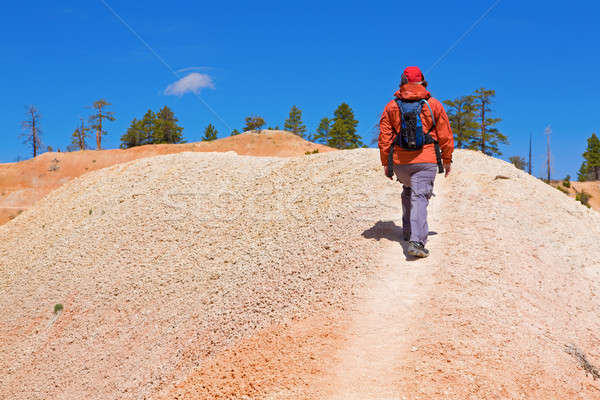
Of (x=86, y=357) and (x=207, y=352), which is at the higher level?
(x=207, y=352)

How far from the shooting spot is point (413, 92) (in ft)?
25.7

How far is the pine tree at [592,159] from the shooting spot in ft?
269

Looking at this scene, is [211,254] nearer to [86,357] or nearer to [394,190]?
[86,357]

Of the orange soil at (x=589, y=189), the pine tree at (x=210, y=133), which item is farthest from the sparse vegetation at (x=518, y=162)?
the pine tree at (x=210, y=133)

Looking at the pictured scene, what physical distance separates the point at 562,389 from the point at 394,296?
2.53 meters

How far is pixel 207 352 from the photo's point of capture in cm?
830

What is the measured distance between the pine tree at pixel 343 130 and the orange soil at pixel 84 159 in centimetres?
1608

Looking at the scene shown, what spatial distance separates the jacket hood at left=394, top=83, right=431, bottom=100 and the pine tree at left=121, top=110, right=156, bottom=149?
71709mm

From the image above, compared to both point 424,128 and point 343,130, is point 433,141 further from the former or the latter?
point 343,130

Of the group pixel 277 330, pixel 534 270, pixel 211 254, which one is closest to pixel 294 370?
pixel 277 330

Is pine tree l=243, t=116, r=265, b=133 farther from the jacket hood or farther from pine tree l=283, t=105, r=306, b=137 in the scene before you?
the jacket hood

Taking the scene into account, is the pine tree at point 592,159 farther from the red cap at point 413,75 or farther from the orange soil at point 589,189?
the red cap at point 413,75

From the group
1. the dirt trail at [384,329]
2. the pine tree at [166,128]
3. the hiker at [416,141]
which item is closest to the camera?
the dirt trail at [384,329]

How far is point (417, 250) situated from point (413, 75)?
315cm
